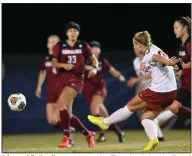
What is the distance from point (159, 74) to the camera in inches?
340

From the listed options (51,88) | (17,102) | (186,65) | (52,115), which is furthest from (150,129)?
(51,88)

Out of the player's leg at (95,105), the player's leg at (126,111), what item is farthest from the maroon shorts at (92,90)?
the player's leg at (126,111)

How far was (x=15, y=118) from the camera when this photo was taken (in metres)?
15.0

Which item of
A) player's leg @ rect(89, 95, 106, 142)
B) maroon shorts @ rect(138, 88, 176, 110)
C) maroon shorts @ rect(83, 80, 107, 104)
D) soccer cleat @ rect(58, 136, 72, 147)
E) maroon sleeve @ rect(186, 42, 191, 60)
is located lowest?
soccer cleat @ rect(58, 136, 72, 147)

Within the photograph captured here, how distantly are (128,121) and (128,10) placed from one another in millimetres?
4748

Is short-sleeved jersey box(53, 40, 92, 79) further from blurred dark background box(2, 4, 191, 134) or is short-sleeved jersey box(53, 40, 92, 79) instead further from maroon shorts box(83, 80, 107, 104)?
blurred dark background box(2, 4, 191, 134)

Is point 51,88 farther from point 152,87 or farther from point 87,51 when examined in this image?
point 152,87

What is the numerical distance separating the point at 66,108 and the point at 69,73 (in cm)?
56

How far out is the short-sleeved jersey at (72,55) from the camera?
10.4 m

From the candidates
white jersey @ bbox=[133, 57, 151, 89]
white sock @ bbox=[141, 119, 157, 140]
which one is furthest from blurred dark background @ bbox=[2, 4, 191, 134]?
white sock @ bbox=[141, 119, 157, 140]

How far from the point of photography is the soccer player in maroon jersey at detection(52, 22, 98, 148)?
1026 centimetres

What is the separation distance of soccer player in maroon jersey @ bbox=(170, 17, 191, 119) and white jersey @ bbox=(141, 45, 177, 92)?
1.44ft

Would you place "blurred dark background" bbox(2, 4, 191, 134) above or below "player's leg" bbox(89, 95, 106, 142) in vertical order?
above

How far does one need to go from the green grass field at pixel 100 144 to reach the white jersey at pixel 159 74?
3.02 ft
